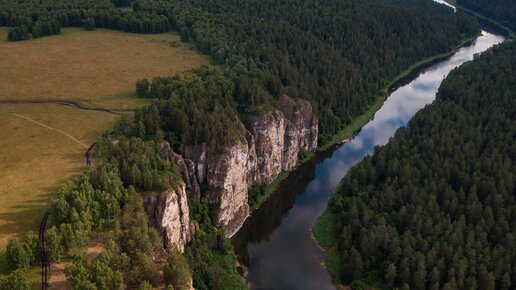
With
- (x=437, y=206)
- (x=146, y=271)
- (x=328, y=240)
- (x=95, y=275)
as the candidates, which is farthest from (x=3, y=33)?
(x=437, y=206)

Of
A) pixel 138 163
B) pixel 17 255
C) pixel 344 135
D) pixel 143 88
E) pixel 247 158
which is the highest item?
pixel 143 88

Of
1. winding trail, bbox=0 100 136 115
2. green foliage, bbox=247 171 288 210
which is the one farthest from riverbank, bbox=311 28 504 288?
winding trail, bbox=0 100 136 115

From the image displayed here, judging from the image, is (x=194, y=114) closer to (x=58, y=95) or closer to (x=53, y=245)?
(x=58, y=95)

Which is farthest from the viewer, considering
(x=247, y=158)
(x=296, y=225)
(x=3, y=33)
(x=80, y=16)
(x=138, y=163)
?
(x=80, y=16)

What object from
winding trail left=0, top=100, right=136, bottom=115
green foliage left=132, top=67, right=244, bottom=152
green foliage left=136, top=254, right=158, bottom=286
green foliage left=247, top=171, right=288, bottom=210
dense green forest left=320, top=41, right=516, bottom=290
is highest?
green foliage left=132, top=67, right=244, bottom=152

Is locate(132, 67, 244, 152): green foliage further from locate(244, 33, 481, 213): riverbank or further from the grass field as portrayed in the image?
locate(244, 33, 481, 213): riverbank

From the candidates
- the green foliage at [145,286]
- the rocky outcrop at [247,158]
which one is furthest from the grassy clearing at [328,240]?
the green foliage at [145,286]

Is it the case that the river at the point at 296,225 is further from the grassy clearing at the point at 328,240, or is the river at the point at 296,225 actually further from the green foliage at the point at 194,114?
the green foliage at the point at 194,114
